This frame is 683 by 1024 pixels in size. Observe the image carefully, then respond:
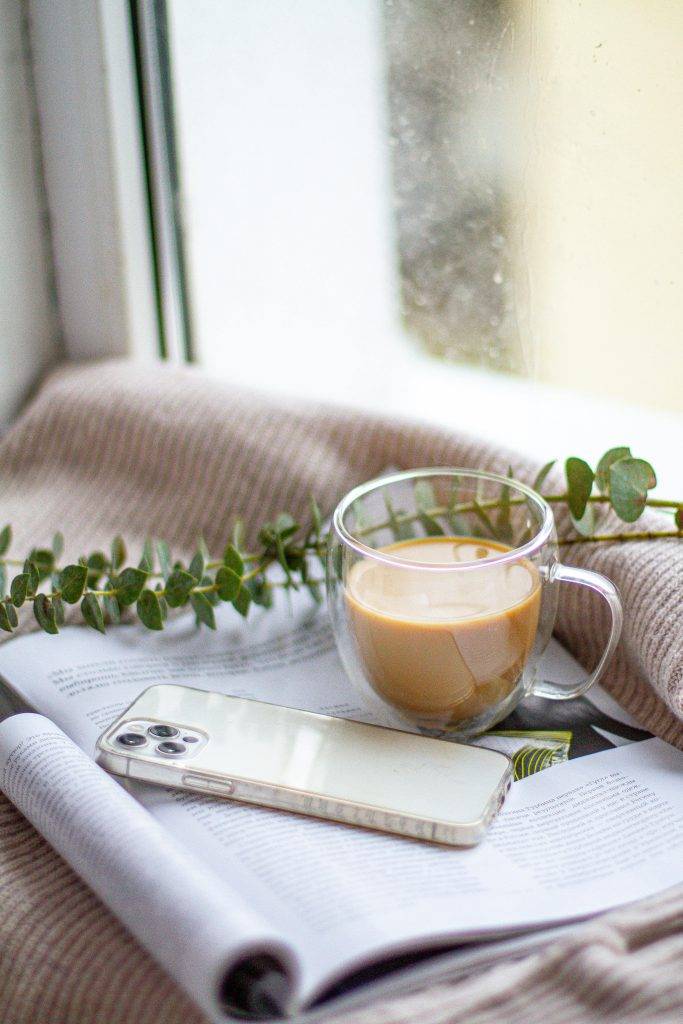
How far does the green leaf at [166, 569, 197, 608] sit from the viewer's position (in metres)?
0.56

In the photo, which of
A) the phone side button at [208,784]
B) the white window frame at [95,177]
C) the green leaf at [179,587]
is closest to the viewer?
the phone side button at [208,784]

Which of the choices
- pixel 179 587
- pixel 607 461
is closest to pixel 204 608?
pixel 179 587

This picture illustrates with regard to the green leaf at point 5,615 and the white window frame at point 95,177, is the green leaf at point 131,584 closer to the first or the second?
the green leaf at point 5,615

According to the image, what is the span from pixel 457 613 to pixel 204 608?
0.52 feet

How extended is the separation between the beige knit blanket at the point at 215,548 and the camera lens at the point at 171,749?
0.07m

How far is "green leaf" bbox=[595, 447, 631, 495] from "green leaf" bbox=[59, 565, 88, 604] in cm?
29

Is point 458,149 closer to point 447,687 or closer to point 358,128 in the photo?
point 358,128

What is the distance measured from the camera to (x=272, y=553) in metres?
0.60

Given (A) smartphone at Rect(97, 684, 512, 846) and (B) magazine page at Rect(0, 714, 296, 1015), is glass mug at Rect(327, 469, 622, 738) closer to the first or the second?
(A) smartphone at Rect(97, 684, 512, 846)

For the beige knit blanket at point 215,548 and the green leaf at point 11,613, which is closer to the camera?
the beige knit blanket at point 215,548

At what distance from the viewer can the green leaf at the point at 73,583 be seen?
545mm

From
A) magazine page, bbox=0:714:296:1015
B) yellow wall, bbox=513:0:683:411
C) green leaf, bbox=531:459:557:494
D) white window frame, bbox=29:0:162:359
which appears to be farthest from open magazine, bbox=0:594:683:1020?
white window frame, bbox=29:0:162:359

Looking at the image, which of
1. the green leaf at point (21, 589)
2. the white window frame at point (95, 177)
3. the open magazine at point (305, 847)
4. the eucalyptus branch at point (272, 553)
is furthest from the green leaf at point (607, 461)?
the white window frame at point (95, 177)

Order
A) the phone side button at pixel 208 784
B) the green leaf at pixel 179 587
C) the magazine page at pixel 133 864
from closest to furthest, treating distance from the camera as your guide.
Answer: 1. the magazine page at pixel 133 864
2. the phone side button at pixel 208 784
3. the green leaf at pixel 179 587
